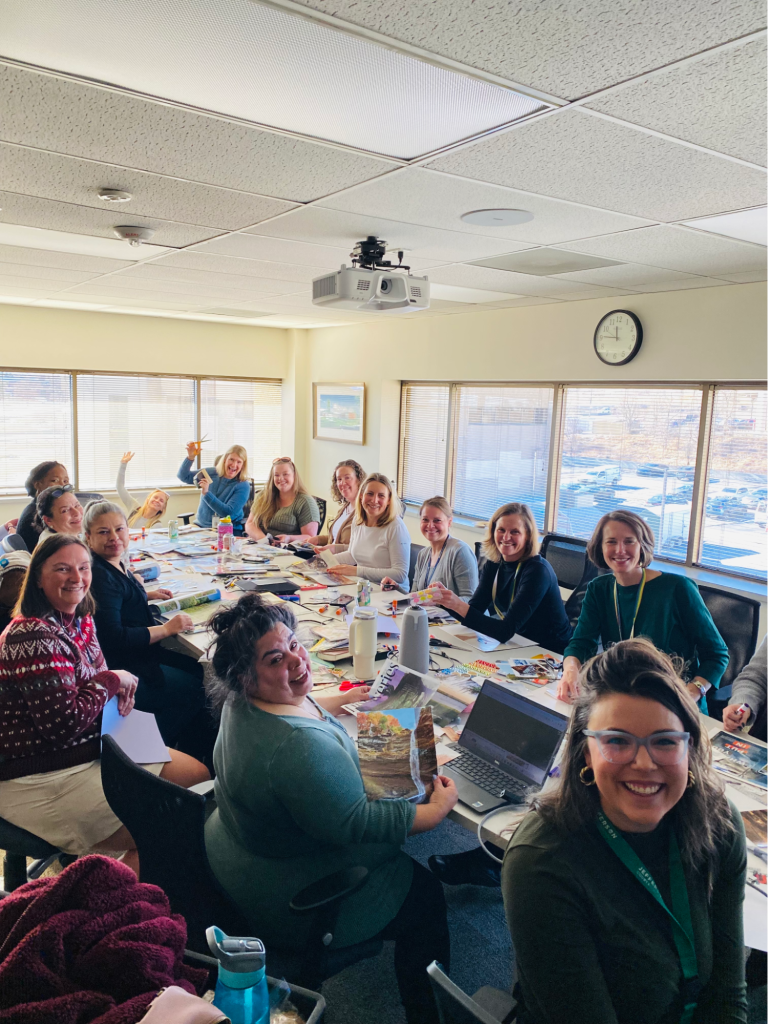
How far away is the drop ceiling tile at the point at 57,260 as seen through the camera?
395 centimetres

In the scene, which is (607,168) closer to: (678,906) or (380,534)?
(678,906)

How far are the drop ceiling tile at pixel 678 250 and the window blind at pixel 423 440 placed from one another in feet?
10.2

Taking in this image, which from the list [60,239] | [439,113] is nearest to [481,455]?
[60,239]

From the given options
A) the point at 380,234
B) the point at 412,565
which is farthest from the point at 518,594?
the point at 380,234

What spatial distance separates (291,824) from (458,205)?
2.29 m

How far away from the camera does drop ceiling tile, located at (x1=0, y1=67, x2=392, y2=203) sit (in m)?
1.78

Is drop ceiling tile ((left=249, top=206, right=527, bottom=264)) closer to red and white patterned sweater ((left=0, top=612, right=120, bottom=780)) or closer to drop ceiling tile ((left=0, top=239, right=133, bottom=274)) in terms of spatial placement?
drop ceiling tile ((left=0, top=239, right=133, bottom=274))

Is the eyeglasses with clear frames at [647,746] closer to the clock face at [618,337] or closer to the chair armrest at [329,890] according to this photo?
the chair armrest at [329,890]

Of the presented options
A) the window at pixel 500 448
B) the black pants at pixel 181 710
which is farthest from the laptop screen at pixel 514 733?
the window at pixel 500 448

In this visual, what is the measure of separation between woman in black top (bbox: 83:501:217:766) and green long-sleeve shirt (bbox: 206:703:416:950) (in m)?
1.41

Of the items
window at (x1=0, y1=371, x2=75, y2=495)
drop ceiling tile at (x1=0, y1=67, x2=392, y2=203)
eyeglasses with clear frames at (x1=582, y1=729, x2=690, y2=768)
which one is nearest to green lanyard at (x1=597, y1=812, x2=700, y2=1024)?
eyeglasses with clear frames at (x1=582, y1=729, x2=690, y2=768)

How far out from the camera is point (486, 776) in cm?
→ 194

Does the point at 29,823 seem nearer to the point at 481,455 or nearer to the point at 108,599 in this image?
the point at 108,599

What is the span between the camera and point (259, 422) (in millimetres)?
8461
